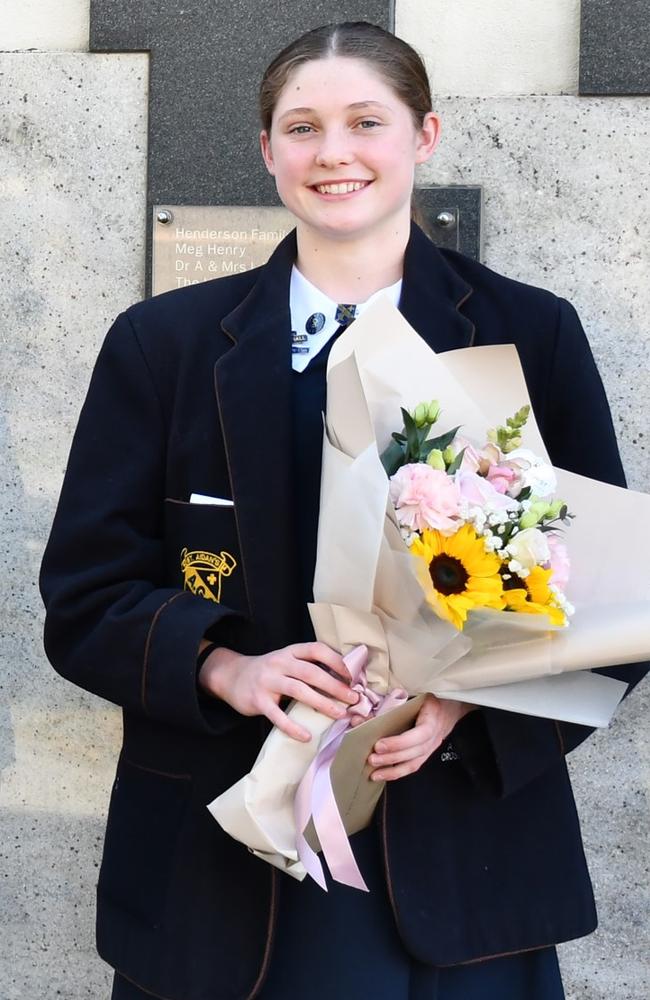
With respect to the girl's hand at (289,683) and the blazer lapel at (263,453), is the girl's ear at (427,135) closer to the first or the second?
the blazer lapel at (263,453)

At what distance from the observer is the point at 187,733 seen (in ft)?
6.53

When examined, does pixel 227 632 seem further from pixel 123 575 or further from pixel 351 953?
pixel 351 953

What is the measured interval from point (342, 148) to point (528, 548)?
76 cm

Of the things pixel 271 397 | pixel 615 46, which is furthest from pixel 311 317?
pixel 615 46

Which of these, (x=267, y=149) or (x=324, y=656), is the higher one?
(x=267, y=149)

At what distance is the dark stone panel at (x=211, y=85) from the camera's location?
3014 millimetres

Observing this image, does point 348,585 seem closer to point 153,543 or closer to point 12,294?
point 153,543

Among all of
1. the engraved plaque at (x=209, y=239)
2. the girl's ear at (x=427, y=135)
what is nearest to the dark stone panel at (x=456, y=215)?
the engraved plaque at (x=209, y=239)

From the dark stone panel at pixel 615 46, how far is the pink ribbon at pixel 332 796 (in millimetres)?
1831

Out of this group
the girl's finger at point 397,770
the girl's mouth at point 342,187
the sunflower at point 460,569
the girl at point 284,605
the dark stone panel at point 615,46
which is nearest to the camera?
the sunflower at point 460,569

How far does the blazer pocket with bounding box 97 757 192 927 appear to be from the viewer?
195 cm

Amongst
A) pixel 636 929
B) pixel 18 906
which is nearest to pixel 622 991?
pixel 636 929

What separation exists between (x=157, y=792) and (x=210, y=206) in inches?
62.3

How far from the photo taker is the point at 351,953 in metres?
1.85
